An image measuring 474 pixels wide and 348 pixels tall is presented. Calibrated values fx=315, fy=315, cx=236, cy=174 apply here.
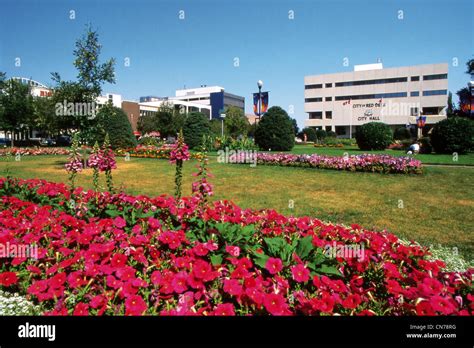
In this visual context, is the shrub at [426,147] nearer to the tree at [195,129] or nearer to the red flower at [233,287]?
the tree at [195,129]

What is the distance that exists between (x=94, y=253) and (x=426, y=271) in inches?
116

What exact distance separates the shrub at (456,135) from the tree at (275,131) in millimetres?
10058

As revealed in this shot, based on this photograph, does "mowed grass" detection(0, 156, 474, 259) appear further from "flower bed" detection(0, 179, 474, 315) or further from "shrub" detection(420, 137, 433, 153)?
"shrub" detection(420, 137, 433, 153)

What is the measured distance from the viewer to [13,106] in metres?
32.1

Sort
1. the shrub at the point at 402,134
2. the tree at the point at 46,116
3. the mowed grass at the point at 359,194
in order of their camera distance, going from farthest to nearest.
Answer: the shrub at the point at 402,134, the tree at the point at 46,116, the mowed grass at the point at 359,194

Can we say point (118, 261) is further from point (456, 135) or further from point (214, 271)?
point (456, 135)

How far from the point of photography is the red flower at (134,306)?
6.76 feet

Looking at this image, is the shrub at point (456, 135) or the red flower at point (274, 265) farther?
the shrub at point (456, 135)

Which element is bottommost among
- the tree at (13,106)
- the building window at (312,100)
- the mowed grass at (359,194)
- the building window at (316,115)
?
the mowed grass at (359,194)

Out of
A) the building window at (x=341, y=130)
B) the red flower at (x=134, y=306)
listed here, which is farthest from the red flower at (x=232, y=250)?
the building window at (x=341, y=130)

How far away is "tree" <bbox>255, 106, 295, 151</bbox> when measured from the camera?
23375 millimetres

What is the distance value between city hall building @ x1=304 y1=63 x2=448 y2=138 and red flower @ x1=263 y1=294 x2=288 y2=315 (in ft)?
215

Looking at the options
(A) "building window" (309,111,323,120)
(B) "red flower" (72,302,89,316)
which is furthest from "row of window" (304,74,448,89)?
(B) "red flower" (72,302,89,316)
